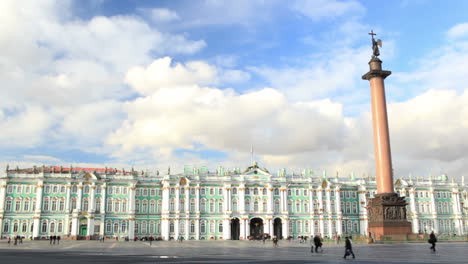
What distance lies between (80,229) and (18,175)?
1485 cm

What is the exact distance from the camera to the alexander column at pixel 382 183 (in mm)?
47844

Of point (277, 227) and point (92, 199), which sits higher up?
point (92, 199)

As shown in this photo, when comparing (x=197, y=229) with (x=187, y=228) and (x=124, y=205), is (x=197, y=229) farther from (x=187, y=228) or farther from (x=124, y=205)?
(x=124, y=205)

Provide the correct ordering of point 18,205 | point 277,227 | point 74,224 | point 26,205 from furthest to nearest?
point 277,227, point 26,205, point 18,205, point 74,224

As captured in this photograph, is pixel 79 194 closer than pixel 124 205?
Yes

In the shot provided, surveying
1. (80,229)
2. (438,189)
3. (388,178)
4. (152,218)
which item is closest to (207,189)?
(152,218)

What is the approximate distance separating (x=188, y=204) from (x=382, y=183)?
42.5 m

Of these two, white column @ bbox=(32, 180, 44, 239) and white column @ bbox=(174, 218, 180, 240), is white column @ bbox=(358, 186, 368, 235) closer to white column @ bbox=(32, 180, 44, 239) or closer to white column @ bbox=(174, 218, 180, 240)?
white column @ bbox=(174, 218, 180, 240)

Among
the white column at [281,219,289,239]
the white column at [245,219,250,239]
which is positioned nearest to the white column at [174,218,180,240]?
the white column at [245,219,250,239]

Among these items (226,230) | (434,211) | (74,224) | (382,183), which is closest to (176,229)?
(226,230)

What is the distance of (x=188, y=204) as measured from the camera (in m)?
83.0

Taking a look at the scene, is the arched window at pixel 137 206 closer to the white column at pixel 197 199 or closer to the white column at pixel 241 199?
the white column at pixel 197 199

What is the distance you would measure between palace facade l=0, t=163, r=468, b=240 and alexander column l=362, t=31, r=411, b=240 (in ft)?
118

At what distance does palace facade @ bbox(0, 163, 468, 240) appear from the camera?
77.6 m
